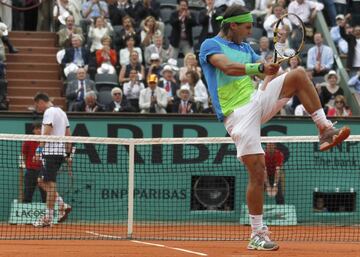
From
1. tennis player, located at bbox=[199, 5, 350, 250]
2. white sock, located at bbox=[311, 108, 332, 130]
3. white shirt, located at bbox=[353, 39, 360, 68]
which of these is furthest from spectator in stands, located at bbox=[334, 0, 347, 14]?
white sock, located at bbox=[311, 108, 332, 130]

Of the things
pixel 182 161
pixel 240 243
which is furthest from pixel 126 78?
pixel 240 243

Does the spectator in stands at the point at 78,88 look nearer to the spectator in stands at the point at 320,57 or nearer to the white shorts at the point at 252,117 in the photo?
the spectator in stands at the point at 320,57

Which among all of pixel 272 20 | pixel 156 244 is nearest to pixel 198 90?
→ pixel 272 20

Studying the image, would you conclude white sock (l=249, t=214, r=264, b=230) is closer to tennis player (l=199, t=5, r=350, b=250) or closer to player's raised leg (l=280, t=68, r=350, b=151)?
tennis player (l=199, t=5, r=350, b=250)

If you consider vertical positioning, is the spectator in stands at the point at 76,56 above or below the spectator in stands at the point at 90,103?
above

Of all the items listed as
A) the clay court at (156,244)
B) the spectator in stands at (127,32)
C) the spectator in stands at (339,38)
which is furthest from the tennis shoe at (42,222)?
the spectator in stands at (339,38)

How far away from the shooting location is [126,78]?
2183 centimetres

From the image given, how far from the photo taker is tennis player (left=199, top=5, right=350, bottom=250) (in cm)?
1185

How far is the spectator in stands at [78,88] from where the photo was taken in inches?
826

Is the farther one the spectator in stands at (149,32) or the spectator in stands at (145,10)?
the spectator in stands at (145,10)

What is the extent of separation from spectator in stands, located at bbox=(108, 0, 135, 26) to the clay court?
22.1 feet

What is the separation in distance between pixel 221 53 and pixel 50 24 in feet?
44.0

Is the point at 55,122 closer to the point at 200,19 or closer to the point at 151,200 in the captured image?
the point at 151,200

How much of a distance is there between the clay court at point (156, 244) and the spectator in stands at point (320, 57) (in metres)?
5.33
